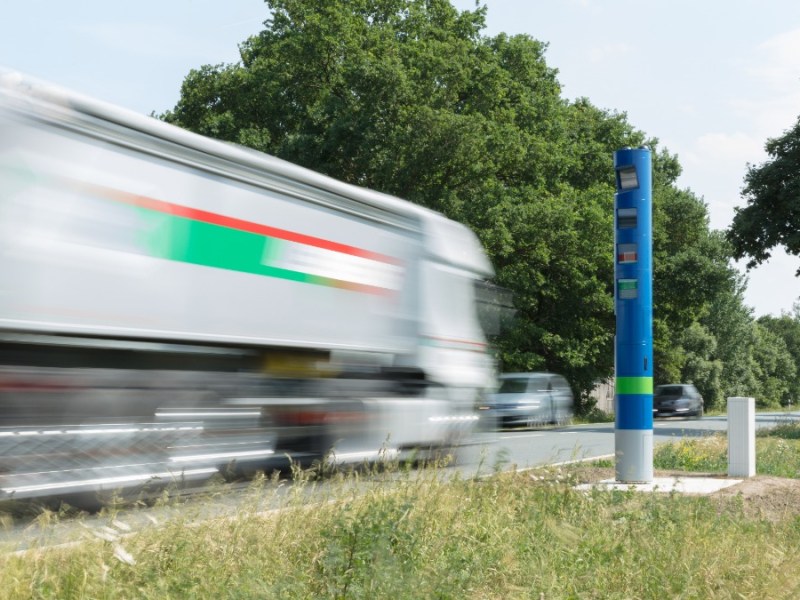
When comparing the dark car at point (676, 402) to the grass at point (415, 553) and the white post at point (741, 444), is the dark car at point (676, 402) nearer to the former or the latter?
the white post at point (741, 444)

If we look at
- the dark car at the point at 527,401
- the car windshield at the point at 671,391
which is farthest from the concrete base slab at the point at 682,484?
the car windshield at the point at 671,391

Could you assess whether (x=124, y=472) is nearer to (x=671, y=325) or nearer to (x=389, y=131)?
(x=389, y=131)

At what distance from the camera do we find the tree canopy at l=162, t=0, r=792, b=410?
33.8 meters

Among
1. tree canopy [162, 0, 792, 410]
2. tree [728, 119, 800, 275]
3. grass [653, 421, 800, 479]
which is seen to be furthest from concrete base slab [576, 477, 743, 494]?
tree canopy [162, 0, 792, 410]

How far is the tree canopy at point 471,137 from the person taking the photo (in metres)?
33.8

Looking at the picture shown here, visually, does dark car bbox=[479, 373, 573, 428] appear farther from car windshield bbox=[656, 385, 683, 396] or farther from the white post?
car windshield bbox=[656, 385, 683, 396]

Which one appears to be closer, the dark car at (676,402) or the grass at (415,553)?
the grass at (415,553)

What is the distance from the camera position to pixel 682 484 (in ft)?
36.8

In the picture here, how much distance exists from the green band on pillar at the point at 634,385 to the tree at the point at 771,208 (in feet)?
64.0

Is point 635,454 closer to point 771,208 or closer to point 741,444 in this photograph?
point 741,444

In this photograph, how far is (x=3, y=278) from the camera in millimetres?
7703

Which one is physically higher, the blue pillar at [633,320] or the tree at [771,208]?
the tree at [771,208]

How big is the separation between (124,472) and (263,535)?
2.75m

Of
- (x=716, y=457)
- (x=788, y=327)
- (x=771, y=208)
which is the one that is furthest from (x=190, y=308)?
(x=788, y=327)
